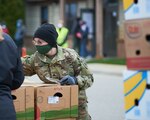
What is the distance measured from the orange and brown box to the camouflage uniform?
20cm

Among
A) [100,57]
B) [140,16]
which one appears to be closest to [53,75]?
[140,16]

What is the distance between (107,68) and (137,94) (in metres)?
12.0

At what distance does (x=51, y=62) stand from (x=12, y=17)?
80.0 feet

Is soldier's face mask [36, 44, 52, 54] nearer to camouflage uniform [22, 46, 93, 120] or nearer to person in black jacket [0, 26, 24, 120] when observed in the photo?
camouflage uniform [22, 46, 93, 120]

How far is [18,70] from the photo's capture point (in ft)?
13.2

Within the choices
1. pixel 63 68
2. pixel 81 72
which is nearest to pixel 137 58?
pixel 81 72

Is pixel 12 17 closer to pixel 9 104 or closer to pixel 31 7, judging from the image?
pixel 31 7

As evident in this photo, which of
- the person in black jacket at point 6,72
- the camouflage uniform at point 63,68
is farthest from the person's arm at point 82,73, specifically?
the person in black jacket at point 6,72

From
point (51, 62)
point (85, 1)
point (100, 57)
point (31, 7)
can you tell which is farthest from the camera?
point (31, 7)

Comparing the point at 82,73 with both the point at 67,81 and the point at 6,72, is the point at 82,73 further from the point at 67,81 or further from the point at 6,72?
the point at 6,72

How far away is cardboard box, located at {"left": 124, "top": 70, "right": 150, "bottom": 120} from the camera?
6.61 metres

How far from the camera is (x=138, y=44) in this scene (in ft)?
21.5

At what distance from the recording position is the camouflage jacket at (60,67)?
471cm

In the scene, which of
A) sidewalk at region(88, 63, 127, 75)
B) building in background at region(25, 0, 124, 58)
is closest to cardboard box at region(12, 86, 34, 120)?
sidewalk at region(88, 63, 127, 75)
